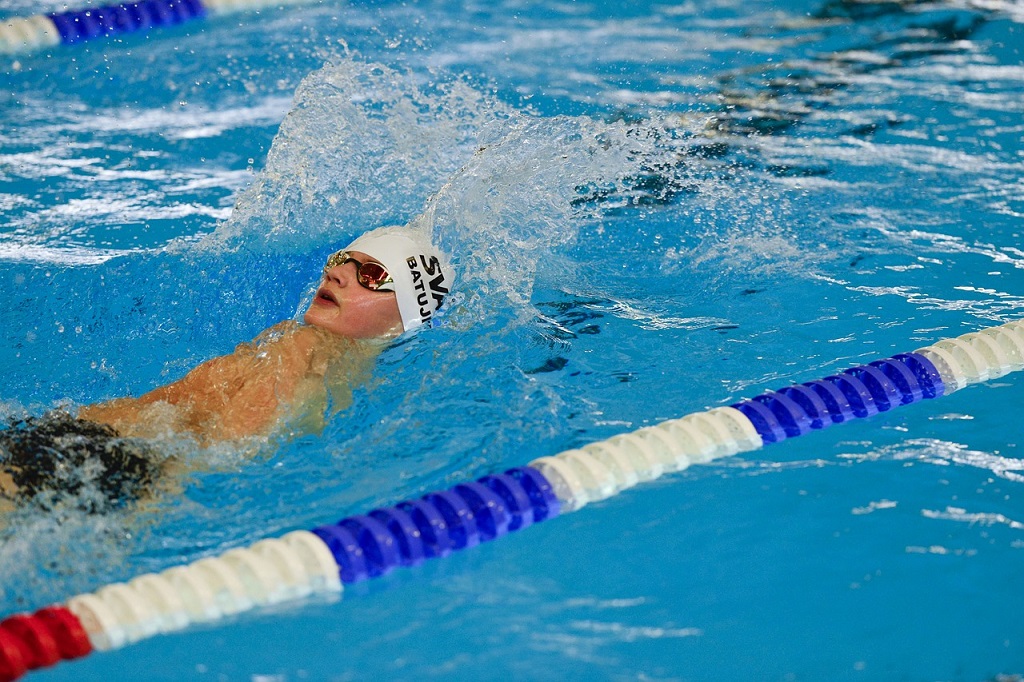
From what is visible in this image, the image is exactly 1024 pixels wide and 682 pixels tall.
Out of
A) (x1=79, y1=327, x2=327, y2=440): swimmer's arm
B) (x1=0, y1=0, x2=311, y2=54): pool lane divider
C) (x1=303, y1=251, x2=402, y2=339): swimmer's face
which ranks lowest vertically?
(x1=79, y1=327, x2=327, y2=440): swimmer's arm

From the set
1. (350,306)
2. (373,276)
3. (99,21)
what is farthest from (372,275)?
(99,21)

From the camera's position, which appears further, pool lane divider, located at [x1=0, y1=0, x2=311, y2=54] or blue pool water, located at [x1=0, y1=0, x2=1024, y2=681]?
pool lane divider, located at [x1=0, y1=0, x2=311, y2=54]

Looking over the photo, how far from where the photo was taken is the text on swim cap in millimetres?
3102

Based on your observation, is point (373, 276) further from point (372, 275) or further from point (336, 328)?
point (336, 328)

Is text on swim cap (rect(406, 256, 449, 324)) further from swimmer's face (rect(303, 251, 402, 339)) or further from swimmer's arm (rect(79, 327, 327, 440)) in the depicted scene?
swimmer's arm (rect(79, 327, 327, 440))

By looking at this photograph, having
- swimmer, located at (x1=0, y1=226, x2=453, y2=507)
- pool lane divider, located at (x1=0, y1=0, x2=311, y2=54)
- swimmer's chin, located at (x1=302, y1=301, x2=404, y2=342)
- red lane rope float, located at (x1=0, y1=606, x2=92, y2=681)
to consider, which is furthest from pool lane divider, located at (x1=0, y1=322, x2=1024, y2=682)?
pool lane divider, located at (x1=0, y1=0, x2=311, y2=54)

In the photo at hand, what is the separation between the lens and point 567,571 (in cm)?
222

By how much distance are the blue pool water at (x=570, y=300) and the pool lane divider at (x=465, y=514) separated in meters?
0.04

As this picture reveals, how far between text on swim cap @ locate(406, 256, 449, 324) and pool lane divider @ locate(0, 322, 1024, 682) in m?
0.84

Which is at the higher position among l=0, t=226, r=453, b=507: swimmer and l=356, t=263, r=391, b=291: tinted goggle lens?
l=356, t=263, r=391, b=291: tinted goggle lens

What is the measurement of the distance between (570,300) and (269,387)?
3.60ft

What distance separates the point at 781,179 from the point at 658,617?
2.56 meters

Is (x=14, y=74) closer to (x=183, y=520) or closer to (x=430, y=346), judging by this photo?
(x=430, y=346)

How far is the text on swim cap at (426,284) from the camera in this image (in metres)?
3.10
